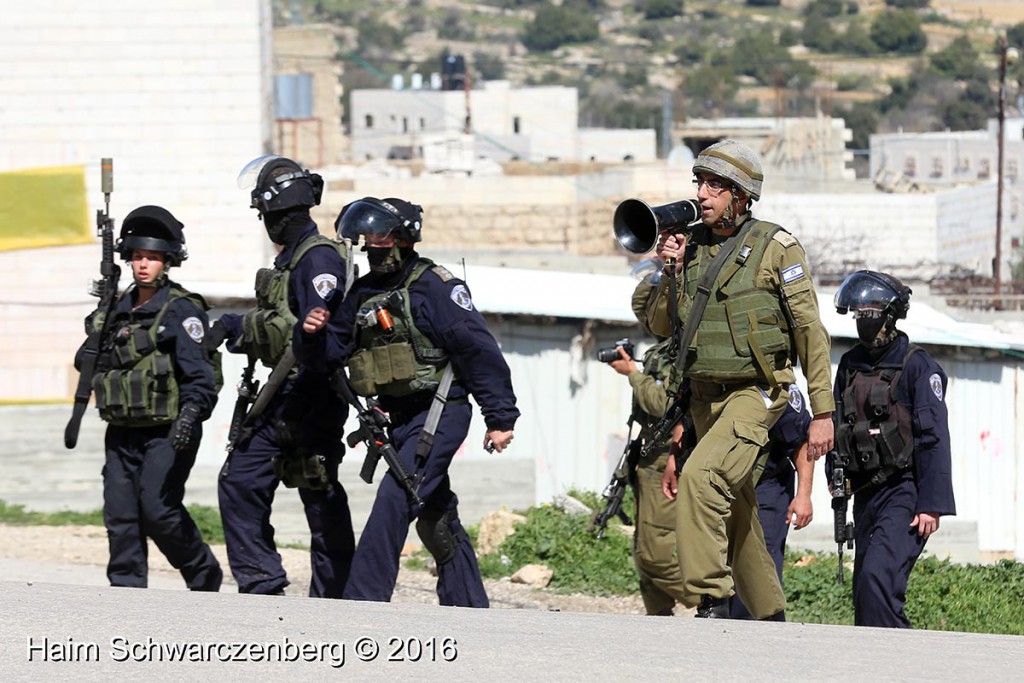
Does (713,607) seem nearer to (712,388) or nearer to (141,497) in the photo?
(712,388)

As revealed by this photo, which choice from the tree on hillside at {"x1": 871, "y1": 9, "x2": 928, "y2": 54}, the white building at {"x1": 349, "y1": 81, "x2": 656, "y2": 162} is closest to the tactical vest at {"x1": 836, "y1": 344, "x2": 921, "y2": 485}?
the white building at {"x1": 349, "y1": 81, "x2": 656, "y2": 162}

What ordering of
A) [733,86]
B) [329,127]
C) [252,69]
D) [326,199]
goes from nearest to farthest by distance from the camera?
1. [252,69]
2. [326,199]
3. [329,127]
4. [733,86]

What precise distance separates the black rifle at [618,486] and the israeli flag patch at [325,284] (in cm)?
154

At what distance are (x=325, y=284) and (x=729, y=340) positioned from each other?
5.69 ft

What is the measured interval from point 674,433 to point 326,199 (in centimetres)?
3217

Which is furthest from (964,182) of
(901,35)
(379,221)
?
(901,35)

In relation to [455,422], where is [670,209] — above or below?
above

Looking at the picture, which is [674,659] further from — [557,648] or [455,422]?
[455,422]

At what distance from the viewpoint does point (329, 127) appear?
6266 centimetres

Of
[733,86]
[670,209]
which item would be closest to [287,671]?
[670,209]

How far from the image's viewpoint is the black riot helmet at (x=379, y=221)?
23.7ft

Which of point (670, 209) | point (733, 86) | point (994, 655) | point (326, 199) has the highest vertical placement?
point (670, 209)

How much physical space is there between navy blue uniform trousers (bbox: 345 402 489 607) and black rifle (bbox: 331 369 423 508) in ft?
0.09

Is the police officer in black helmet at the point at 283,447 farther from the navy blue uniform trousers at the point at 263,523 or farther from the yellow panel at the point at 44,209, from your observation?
the yellow panel at the point at 44,209
